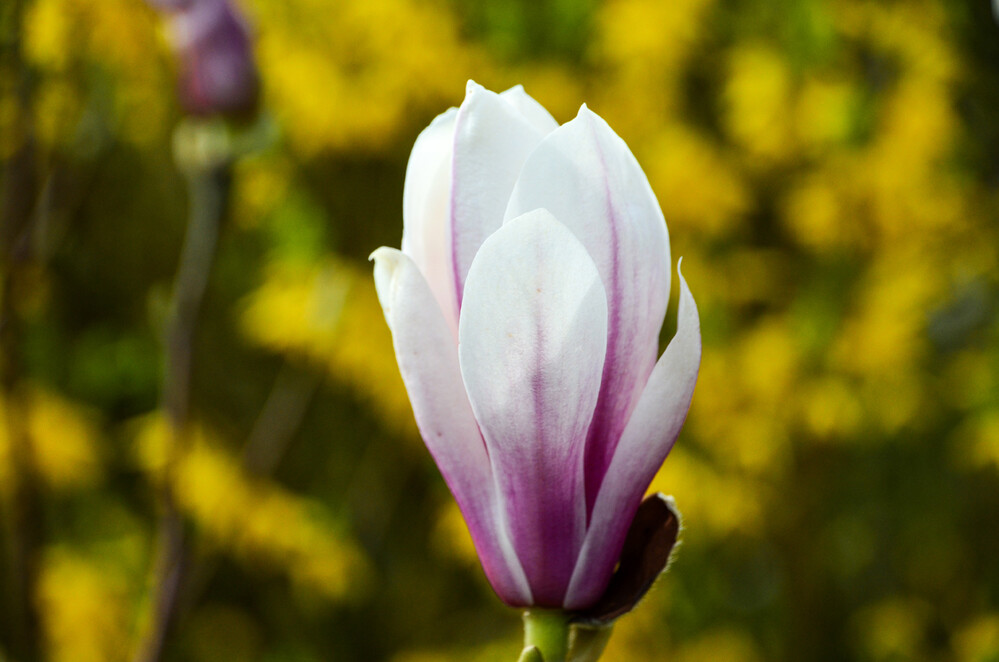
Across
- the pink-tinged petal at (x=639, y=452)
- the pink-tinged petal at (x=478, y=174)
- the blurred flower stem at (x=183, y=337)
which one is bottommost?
the blurred flower stem at (x=183, y=337)

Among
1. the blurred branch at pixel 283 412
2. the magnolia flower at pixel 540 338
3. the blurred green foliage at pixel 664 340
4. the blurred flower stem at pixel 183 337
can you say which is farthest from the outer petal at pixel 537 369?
the blurred branch at pixel 283 412

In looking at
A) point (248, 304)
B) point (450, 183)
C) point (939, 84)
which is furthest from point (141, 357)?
point (450, 183)

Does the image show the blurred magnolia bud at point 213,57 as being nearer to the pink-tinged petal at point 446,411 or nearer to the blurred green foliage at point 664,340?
the blurred green foliage at point 664,340

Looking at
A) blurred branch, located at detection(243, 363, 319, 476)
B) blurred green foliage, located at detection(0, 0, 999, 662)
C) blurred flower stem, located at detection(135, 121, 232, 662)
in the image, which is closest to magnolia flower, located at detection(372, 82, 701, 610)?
blurred flower stem, located at detection(135, 121, 232, 662)

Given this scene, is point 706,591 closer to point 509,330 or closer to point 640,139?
point 640,139

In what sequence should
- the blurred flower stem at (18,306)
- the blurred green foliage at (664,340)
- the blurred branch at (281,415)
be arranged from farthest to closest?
the blurred branch at (281,415) < the blurred green foliage at (664,340) < the blurred flower stem at (18,306)

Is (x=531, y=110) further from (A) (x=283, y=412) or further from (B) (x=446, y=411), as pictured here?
(A) (x=283, y=412)

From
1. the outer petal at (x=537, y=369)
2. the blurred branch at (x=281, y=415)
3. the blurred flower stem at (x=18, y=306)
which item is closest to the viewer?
the outer petal at (x=537, y=369)

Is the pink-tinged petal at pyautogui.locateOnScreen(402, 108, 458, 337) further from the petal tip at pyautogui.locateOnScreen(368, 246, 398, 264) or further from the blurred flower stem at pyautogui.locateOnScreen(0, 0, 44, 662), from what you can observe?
the blurred flower stem at pyautogui.locateOnScreen(0, 0, 44, 662)
